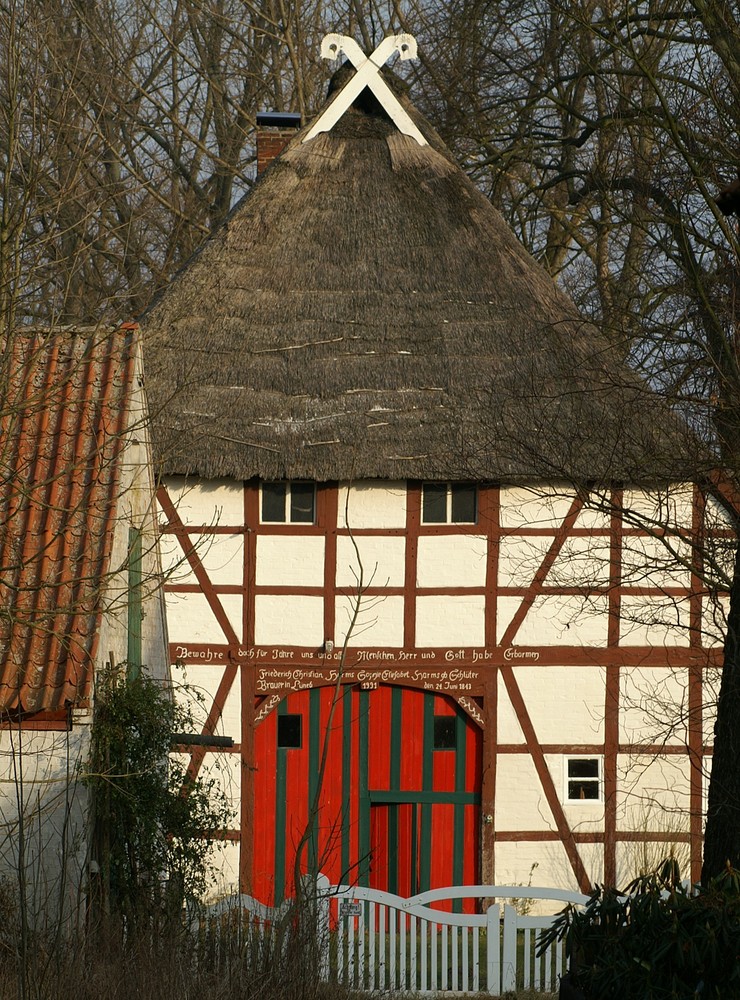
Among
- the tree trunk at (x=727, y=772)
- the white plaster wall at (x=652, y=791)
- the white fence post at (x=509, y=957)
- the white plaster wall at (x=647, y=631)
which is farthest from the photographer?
the white plaster wall at (x=647, y=631)

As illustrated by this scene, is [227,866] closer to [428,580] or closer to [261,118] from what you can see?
[428,580]

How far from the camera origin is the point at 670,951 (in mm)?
5070

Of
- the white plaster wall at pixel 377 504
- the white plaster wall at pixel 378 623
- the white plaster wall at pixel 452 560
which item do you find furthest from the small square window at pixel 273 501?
the white plaster wall at pixel 452 560

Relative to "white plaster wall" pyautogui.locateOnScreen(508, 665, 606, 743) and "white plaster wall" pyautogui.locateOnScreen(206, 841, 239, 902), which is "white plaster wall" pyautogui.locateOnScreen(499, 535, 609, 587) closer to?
"white plaster wall" pyautogui.locateOnScreen(508, 665, 606, 743)

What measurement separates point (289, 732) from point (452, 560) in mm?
2142

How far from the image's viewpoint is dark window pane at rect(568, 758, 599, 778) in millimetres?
12789

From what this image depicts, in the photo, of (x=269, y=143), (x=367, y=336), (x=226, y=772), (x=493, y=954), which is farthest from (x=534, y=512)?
(x=269, y=143)

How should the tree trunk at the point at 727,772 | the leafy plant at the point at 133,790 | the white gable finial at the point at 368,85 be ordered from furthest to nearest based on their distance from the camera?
the white gable finial at the point at 368,85 → the leafy plant at the point at 133,790 → the tree trunk at the point at 727,772

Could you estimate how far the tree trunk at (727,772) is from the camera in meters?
7.78

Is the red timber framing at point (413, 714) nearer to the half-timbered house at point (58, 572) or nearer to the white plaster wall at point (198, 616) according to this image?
the white plaster wall at point (198, 616)

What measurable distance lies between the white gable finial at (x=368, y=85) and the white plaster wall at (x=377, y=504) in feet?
15.1

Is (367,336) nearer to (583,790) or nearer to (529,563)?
(529,563)

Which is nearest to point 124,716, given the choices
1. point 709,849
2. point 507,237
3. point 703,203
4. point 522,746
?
point 709,849

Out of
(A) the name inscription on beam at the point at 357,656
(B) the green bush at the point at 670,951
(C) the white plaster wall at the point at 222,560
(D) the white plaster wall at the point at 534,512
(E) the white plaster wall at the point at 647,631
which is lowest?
(B) the green bush at the point at 670,951
